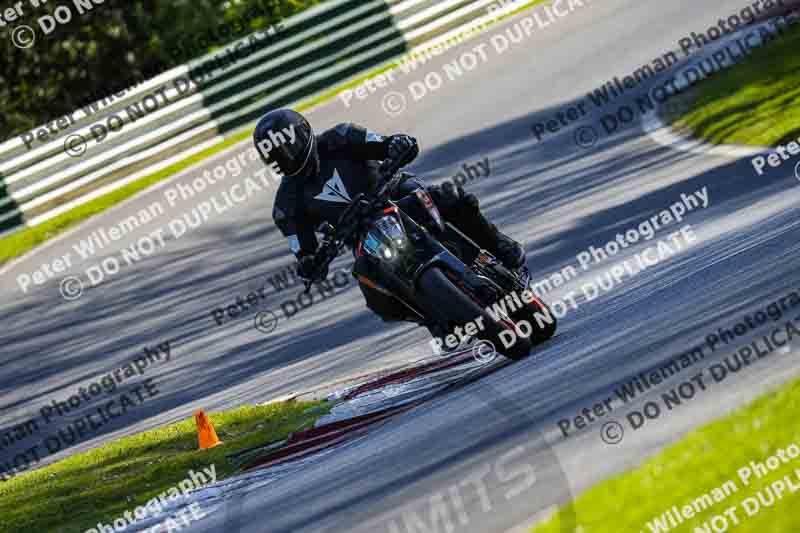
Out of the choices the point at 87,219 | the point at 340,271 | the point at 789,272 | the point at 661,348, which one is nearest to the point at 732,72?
the point at 340,271

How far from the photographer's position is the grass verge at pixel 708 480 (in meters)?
4.62

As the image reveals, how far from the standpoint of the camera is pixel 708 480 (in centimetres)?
498

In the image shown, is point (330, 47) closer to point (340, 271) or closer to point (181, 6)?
point (181, 6)

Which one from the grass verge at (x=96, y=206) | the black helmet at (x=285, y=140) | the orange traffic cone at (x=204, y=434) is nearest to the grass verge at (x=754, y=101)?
the grass verge at (x=96, y=206)

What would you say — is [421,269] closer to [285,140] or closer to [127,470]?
[285,140]

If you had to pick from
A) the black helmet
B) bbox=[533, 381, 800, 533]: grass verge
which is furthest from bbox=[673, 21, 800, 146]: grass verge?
bbox=[533, 381, 800, 533]: grass verge

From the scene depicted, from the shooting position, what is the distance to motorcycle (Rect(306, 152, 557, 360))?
8305 millimetres

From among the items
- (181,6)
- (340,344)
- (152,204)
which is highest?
(181,6)

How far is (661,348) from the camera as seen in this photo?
7.50 meters

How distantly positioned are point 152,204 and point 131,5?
8.73 meters

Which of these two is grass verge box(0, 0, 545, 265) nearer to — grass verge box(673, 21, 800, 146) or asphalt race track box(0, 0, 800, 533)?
asphalt race track box(0, 0, 800, 533)

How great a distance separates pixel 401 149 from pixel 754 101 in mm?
9659

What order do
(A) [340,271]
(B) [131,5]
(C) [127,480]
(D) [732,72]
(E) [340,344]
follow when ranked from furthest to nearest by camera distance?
(B) [131,5] → (D) [732,72] → (A) [340,271] → (E) [340,344] → (C) [127,480]

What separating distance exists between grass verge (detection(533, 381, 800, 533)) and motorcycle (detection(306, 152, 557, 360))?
2.83 m
